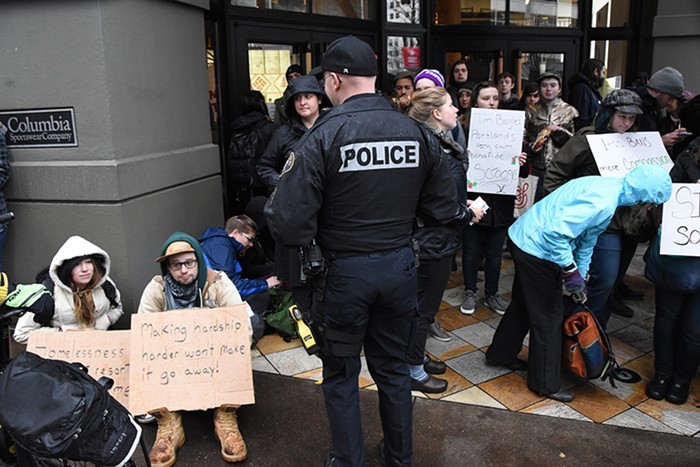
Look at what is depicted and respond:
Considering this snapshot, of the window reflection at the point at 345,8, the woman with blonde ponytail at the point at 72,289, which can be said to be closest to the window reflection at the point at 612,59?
the window reflection at the point at 345,8

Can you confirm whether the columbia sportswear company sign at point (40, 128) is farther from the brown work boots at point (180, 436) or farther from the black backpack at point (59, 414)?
the black backpack at point (59, 414)

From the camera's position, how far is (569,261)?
3131 mm

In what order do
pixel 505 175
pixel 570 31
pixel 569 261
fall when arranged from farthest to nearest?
pixel 570 31 → pixel 505 175 → pixel 569 261

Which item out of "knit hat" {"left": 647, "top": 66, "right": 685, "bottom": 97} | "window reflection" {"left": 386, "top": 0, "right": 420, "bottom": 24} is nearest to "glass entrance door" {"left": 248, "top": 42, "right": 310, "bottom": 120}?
"window reflection" {"left": 386, "top": 0, "right": 420, "bottom": 24}

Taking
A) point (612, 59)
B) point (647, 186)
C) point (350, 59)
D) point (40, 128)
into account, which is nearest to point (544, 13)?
point (612, 59)

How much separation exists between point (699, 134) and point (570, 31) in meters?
4.40

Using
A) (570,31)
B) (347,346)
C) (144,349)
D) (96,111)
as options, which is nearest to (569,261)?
(347,346)

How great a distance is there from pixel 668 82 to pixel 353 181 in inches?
122

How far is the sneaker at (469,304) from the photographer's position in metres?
4.75

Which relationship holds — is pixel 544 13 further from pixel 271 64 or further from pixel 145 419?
pixel 145 419

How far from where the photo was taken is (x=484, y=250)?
475 centimetres

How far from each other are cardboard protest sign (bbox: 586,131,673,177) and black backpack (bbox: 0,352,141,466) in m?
3.11

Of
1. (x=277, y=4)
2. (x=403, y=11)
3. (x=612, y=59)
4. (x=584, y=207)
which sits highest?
(x=403, y=11)

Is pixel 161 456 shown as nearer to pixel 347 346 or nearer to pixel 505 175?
pixel 347 346
